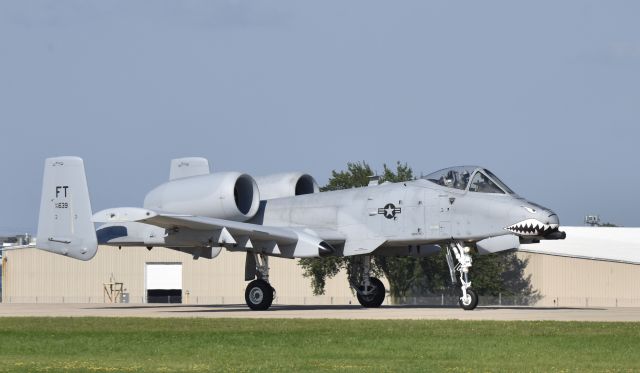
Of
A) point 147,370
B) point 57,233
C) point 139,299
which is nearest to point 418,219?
point 57,233

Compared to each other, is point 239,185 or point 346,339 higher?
point 239,185

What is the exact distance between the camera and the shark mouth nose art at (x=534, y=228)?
30250 millimetres

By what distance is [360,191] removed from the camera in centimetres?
3484

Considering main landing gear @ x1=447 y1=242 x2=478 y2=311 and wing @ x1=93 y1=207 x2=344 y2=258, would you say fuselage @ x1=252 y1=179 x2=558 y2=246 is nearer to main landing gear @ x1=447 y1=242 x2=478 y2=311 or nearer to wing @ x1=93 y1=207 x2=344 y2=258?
main landing gear @ x1=447 y1=242 x2=478 y2=311

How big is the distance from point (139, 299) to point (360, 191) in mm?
33925

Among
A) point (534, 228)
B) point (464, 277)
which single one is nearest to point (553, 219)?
point (534, 228)

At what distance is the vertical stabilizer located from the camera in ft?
127

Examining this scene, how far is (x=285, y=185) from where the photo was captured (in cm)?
3759

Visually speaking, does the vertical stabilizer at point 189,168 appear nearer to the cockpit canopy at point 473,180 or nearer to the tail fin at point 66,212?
the tail fin at point 66,212

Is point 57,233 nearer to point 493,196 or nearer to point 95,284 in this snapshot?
point 493,196

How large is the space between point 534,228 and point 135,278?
40.1 meters

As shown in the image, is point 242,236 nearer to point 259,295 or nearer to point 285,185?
point 259,295

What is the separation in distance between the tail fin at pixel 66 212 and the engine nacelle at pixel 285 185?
18.7 ft

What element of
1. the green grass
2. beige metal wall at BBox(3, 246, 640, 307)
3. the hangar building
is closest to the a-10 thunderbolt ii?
the green grass
